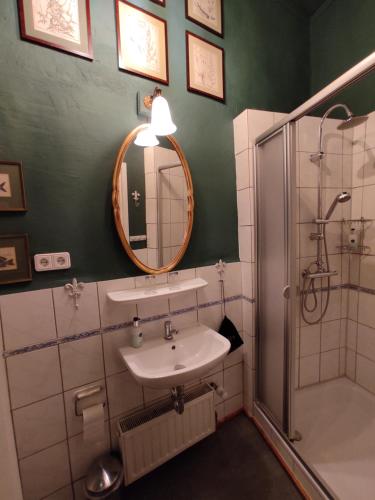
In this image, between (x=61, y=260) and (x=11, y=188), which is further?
(x=61, y=260)

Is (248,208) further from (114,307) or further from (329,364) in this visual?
(329,364)

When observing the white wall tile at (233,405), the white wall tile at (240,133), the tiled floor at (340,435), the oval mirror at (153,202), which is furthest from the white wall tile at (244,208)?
the tiled floor at (340,435)

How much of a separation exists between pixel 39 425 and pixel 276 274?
151 centimetres

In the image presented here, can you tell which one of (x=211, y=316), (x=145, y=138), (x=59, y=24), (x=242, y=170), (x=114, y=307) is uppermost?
(x=59, y=24)

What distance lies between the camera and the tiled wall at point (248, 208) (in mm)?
1526

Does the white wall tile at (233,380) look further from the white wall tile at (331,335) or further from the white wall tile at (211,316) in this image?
the white wall tile at (331,335)

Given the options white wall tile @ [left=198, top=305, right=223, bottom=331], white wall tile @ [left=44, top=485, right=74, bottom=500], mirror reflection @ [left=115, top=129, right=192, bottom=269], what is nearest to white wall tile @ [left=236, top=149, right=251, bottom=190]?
mirror reflection @ [left=115, top=129, right=192, bottom=269]

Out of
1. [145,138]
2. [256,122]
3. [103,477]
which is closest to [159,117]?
[145,138]

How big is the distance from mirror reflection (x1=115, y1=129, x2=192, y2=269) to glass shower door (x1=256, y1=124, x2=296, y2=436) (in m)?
0.51

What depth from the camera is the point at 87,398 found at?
3.89ft

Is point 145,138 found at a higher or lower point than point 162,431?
higher

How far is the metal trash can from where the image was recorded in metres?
1.08

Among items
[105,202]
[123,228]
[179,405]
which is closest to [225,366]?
[179,405]

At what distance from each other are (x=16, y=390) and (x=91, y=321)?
1.41 feet
